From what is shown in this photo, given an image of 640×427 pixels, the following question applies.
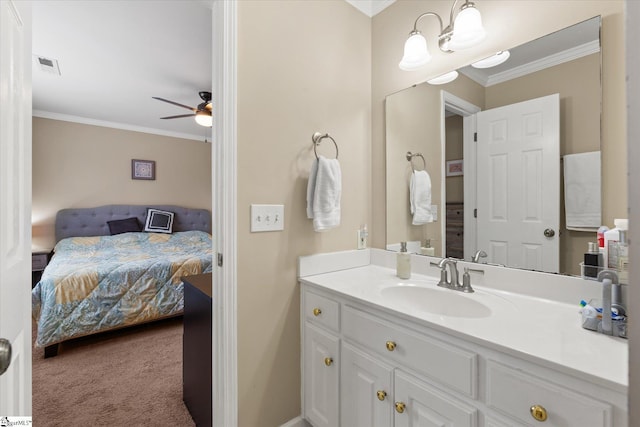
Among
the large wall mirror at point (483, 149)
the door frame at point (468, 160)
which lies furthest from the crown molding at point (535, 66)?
the door frame at point (468, 160)

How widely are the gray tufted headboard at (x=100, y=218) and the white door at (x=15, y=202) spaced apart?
4.29 metres

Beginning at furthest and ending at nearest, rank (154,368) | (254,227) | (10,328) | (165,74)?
(165,74) < (154,368) < (254,227) < (10,328)

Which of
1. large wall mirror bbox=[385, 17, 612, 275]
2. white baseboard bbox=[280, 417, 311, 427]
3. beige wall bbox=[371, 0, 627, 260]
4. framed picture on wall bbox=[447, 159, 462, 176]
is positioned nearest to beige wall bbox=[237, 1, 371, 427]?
Result: white baseboard bbox=[280, 417, 311, 427]

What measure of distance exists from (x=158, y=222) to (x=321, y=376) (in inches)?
165

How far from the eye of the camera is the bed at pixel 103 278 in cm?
233

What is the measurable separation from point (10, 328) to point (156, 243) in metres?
3.90

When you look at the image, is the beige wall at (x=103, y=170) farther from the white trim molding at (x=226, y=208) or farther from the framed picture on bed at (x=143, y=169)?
the white trim molding at (x=226, y=208)

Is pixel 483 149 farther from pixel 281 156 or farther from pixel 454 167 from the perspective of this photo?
pixel 281 156

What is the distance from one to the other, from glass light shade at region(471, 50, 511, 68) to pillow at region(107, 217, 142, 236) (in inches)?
190

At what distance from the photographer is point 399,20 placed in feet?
5.49

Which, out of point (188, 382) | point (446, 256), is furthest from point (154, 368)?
point (446, 256)

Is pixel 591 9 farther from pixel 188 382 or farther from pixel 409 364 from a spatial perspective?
pixel 188 382

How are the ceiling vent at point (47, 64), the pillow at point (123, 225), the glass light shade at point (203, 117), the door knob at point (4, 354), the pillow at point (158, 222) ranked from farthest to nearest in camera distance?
the pillow at point (158, 222)
the pillow at point (123, 225)
the glass light shade at point (203, 117)
the ceiling vent at point (47, 64)
the door knob at point (4, 354)

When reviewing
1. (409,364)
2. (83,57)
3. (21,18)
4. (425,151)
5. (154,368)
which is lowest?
(154,368)
